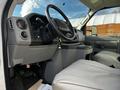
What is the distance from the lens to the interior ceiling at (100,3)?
2.56 m

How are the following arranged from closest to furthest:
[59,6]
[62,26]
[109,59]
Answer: [62,26], [59,6], [109,59]

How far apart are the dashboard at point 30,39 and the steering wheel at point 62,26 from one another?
0.07 metres

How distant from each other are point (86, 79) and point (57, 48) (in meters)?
0.82

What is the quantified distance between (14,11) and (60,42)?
65cm

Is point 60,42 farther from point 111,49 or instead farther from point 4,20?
point 111,49

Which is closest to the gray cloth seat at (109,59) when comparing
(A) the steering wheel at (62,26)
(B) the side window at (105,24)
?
(A) the steering wheel at (62,26)

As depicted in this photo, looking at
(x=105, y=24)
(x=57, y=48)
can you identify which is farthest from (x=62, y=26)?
(x=105, y=24)

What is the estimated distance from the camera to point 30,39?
68.6 inches

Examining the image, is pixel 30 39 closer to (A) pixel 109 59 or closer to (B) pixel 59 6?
(B) pixel 59 6

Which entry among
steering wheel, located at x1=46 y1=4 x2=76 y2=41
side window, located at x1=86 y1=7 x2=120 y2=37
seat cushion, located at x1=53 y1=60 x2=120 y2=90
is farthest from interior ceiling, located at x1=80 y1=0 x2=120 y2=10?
seat cushion, located at x1=53 y1=60 x2=120 y2=90

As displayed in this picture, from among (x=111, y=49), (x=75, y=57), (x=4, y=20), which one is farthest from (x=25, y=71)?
(x=111, y=49)

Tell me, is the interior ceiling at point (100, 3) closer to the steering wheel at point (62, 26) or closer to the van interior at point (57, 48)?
the van interior at point (57, 48)

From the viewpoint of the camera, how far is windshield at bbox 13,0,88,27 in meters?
1.68

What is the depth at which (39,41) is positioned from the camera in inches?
73.0
